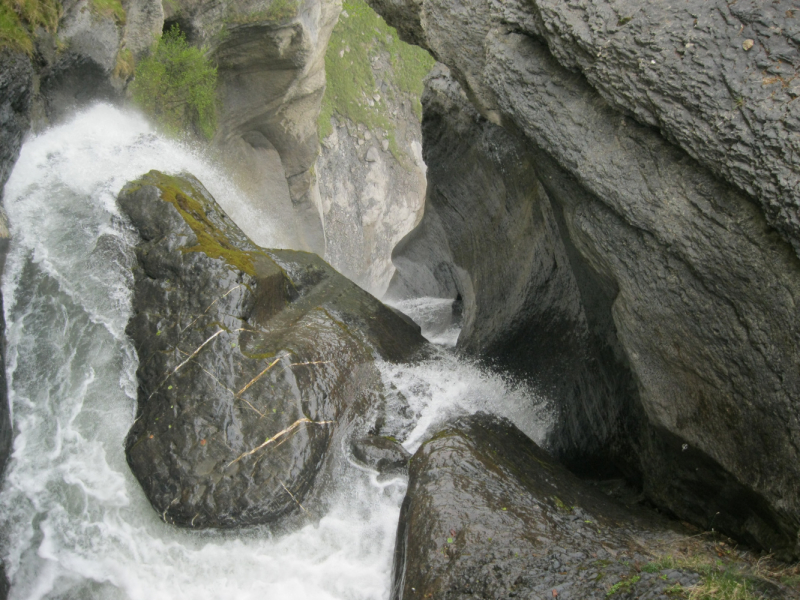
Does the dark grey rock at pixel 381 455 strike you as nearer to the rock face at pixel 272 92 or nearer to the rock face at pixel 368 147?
the rock face at pixel 272 92

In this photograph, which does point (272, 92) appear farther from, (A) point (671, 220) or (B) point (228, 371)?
(A) point (671, 220)

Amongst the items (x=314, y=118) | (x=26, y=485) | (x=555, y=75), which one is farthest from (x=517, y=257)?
(x=314, y=118)

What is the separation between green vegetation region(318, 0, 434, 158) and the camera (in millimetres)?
21016

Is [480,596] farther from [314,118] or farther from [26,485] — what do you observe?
[314,118]

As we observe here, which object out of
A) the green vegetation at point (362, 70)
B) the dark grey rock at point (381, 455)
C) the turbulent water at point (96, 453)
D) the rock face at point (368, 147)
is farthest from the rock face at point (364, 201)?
the dark grey rock at point (381, 455)

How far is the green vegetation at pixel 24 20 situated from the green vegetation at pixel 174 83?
245cm

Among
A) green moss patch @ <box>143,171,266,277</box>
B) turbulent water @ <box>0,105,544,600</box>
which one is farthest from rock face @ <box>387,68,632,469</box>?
green moss patch @ <box>143,171,266,277</box>

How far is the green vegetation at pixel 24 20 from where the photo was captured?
7254mm

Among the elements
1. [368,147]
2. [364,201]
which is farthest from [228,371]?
[368,147]

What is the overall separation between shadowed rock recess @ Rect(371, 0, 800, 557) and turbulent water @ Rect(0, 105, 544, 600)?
8.19ft

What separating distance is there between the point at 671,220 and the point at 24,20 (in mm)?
8931

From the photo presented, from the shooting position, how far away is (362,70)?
891 inches

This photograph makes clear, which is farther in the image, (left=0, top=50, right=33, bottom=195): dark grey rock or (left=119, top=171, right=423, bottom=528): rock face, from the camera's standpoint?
(left=0, top=50, right=33, bottom=195): dark grey rock

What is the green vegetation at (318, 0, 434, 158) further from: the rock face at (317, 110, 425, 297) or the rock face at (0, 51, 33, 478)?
the rock face at (0, 51, 33, 478)
